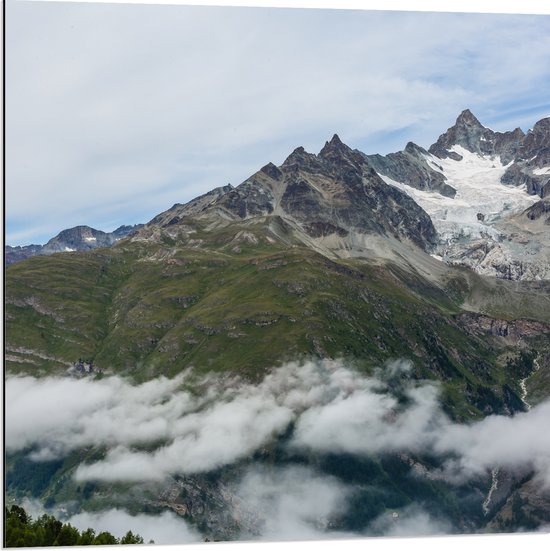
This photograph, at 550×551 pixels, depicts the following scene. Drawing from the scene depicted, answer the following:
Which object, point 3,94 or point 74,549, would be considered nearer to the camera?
point 3,94

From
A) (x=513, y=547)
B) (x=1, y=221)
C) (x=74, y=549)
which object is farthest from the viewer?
(x=74, y=549)

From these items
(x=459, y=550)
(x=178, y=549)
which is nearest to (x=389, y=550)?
(x=459, y=550)

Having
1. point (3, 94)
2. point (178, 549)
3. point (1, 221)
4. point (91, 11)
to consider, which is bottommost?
point (178, 549)

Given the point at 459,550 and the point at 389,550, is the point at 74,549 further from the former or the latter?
the point at 459,550

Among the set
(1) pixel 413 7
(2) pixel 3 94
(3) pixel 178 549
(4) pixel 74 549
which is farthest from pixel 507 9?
(4) pixel 74 549

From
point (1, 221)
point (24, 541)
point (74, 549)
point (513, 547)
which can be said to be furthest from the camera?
point (24, 541)

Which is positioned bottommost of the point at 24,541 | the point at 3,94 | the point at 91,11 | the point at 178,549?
the point at 24,541

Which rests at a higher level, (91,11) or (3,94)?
(91,11)

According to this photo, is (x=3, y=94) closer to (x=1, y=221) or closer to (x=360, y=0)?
(x=1, y=221)

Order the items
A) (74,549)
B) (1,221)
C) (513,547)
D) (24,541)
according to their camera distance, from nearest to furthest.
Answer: (1,221) < (513,547) < (74,549) < (24,541)
